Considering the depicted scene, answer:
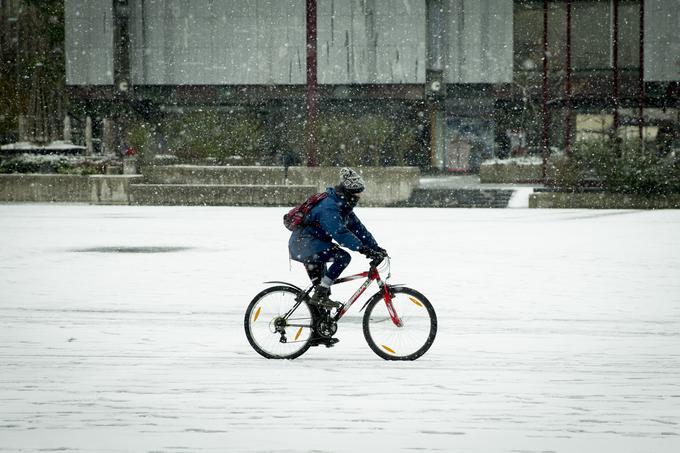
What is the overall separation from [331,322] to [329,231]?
0.89 m

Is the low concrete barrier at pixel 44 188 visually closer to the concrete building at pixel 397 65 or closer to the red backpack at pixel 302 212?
the concrete building at pixel 397 65

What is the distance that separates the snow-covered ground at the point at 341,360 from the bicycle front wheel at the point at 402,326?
127 millimetres

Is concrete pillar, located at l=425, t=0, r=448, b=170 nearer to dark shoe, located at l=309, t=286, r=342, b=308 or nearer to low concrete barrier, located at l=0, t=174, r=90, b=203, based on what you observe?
low concrete barrier, located at l=0, t=174, r=90, b=203

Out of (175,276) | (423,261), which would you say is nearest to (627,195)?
(423,261)

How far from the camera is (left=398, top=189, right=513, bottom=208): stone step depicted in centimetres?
3159

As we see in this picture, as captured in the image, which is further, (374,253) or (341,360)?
(341,360)

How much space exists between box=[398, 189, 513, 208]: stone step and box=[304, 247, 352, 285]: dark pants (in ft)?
74.8

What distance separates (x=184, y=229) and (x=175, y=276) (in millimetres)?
8058

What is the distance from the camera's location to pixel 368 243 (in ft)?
28.0

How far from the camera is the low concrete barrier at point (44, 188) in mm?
32562

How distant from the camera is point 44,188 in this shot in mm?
32688

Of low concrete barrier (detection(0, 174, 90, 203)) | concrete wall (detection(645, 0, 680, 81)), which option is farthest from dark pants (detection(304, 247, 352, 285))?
concrete wall (detection(645, 0, 680, 81))

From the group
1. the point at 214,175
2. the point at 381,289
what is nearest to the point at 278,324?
the point at 381,289

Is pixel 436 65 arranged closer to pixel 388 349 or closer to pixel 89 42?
pixel 89 42
